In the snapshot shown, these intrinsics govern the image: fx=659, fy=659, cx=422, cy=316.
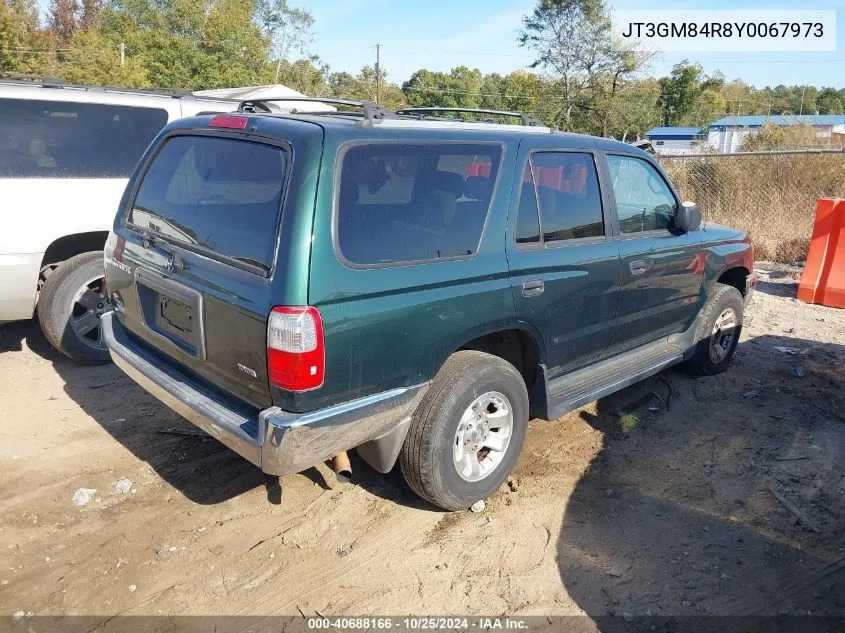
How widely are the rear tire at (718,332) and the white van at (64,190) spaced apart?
4757 millimetres

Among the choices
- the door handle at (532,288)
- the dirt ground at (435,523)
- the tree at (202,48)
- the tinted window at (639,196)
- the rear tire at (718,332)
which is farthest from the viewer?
the tree at (202,48)

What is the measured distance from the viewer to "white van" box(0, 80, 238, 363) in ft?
16.0

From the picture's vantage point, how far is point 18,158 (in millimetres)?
4895

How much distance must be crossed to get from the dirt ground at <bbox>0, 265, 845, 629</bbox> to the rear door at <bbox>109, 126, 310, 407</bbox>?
0.87m

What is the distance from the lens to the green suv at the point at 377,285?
2715mm

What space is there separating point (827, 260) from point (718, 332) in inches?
128

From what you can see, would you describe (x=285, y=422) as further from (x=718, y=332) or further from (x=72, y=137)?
(x=718, y=332)

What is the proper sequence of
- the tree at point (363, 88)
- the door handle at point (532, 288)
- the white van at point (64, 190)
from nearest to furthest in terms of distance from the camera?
the door handle at point (532, 288) → the white van at point (64, 190) → the tree at point (363, 88)

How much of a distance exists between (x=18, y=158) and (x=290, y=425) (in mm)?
3700

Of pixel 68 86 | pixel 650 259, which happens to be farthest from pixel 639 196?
pixel 68 86

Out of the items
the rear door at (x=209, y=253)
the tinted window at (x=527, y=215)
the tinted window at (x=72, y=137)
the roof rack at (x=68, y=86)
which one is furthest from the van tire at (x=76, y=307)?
the tinted window at (x=527, y=215)

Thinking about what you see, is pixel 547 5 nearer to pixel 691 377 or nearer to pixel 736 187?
pixel 736 187

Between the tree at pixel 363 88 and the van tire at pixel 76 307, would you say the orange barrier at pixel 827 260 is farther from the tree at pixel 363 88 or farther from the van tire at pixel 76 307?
the tree at pixel 363 88

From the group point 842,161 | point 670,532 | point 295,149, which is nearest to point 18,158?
point 295,149
